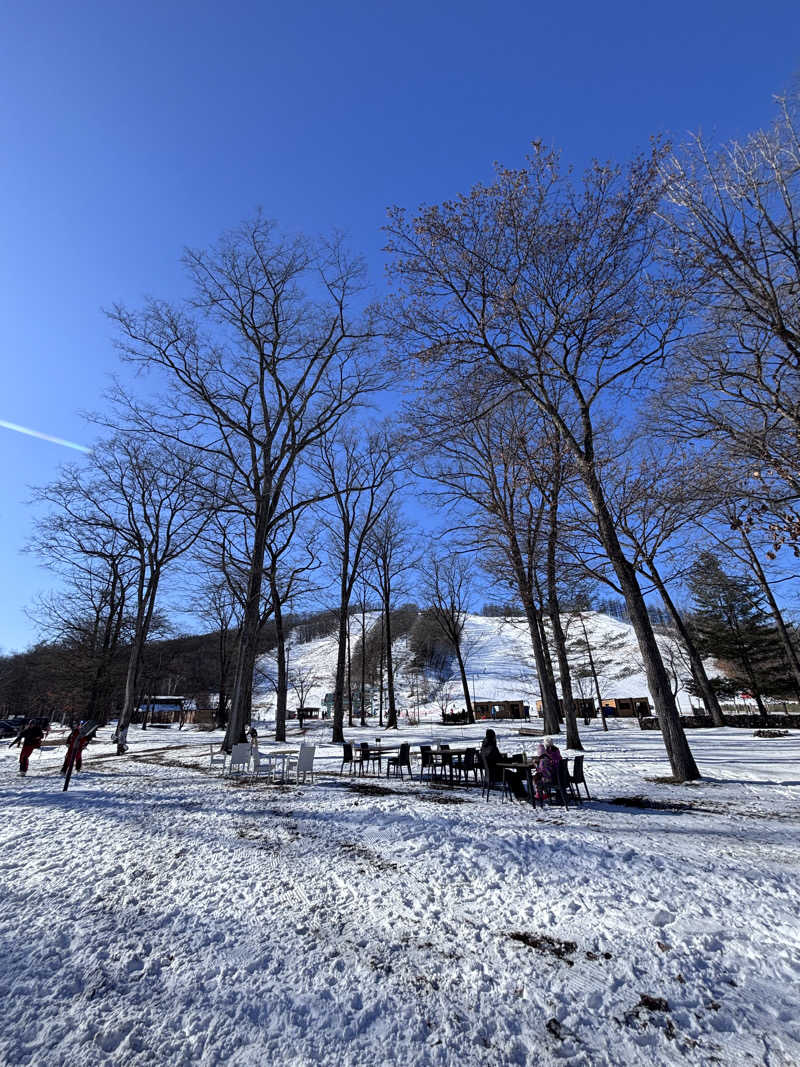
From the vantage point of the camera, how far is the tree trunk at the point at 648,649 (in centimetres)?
1021

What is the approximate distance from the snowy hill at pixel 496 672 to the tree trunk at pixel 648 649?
3865 cm

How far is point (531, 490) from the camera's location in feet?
59.5

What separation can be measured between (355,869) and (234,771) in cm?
1014

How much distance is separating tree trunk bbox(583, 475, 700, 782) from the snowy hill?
127ft

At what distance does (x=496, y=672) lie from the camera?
7875cm

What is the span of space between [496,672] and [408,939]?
79137mm

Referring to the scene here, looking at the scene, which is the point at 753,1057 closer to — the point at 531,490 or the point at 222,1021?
the point at 222,1021

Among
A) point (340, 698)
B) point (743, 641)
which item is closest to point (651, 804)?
point (340, 698)

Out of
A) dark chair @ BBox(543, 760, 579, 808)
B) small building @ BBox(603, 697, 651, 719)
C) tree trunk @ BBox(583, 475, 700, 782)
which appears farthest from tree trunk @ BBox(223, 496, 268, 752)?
small building @ BBox(603, 697, 651, 719)

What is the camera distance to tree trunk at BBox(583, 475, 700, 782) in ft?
33.5

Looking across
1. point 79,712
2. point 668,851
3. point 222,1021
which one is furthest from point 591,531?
point 79,712

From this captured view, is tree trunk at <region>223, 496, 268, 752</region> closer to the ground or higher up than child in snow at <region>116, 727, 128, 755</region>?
higher up

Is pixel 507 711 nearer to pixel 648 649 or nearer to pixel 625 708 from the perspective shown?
pixel 625 708

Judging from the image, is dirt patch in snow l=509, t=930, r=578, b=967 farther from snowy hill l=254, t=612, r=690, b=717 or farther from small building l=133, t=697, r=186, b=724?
small building l=133, t=697, r=186, b=724
